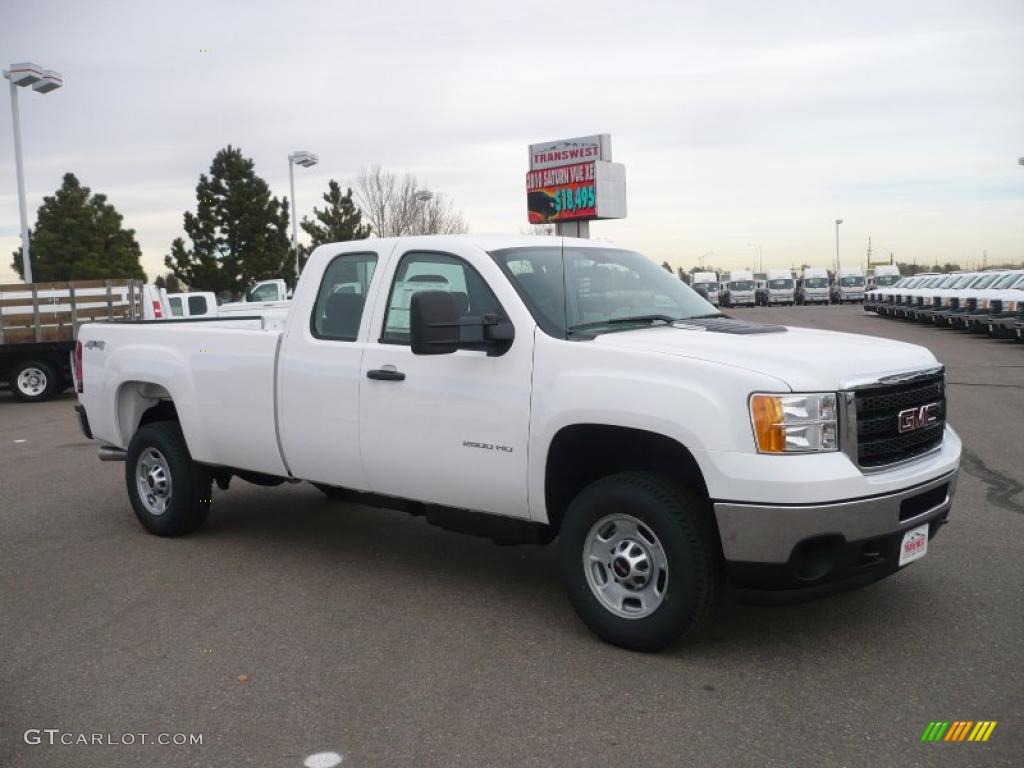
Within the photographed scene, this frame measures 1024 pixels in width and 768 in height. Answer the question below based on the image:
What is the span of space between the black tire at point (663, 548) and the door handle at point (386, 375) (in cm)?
125

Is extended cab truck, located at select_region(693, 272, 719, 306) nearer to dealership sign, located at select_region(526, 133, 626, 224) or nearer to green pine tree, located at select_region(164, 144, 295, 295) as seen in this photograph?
dealership sign, located at select_region(526, 133, 626, 224)

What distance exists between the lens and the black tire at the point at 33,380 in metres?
17.9

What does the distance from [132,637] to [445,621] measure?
157 centimetres

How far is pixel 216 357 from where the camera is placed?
6.78 meters

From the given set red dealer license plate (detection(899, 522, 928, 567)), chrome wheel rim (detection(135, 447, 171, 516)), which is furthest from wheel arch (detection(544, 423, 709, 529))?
chrome wheel rim (detection(135, 447, 171, 516))

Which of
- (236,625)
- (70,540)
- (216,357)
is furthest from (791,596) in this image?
(70,540)

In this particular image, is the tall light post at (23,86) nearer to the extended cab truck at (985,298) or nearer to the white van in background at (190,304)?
the white van in background at (190,304)

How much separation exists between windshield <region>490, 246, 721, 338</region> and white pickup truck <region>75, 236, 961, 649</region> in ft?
0.05

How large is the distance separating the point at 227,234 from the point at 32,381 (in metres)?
36.0

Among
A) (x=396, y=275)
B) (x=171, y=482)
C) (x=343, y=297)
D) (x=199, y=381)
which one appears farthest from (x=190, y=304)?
(x=396, y=275)

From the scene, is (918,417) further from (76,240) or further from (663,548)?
(76,240)

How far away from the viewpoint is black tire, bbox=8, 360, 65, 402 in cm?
1794

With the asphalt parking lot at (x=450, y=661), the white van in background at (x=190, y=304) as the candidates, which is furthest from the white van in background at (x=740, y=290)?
the asphalt parking lot at (x=450, y=661)

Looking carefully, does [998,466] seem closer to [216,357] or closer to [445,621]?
[445,621]
